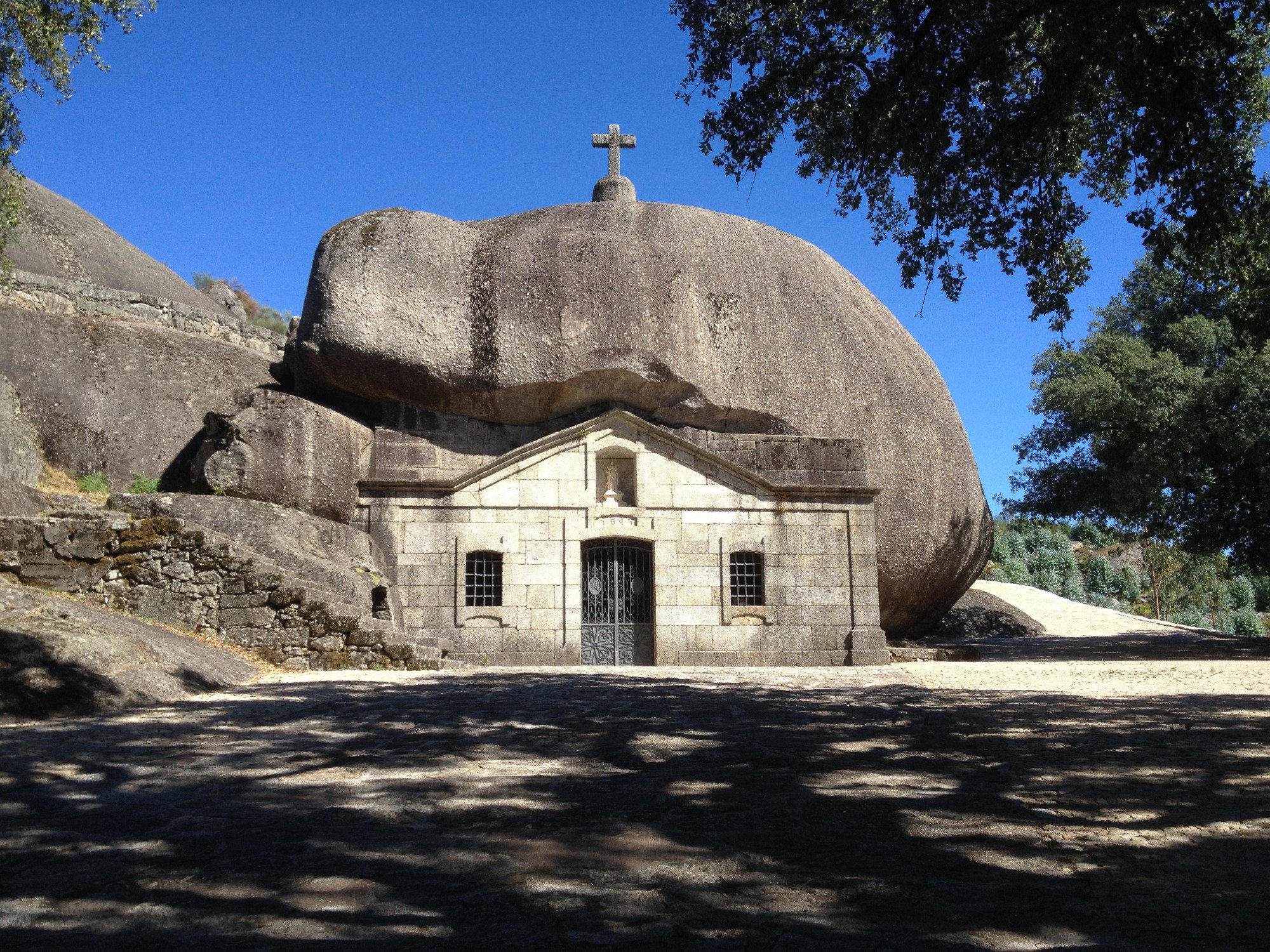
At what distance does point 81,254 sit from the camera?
2047 centimetres

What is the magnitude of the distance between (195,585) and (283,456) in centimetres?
482

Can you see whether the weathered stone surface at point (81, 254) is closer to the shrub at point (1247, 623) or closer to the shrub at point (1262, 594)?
the shrub at point (1247, 623)

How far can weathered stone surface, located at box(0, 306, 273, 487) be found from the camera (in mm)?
16750

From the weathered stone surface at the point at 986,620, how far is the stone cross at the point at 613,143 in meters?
13.1

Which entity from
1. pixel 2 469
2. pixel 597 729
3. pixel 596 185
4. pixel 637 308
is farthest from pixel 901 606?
pixel 2 469

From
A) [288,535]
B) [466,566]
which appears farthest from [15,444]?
[466,566]

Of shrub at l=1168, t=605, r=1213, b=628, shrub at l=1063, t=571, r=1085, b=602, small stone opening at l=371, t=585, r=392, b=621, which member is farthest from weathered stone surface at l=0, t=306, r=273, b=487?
shrub at l=1168, t=605, r=1213, b=628

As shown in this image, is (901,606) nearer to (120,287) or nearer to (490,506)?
(490,506)

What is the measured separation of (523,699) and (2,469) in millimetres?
10628

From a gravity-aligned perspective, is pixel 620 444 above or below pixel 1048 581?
above

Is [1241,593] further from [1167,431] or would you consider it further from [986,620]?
[1167,431]

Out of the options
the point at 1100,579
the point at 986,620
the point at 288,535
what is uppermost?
the point at 288,535

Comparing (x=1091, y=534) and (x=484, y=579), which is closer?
(x=484, y=579)

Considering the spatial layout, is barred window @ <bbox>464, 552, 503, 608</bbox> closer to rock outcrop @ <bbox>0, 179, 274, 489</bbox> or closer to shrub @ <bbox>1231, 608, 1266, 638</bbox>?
rock outcrop @ <bbox>0, 179, 274, 489</bbox>
